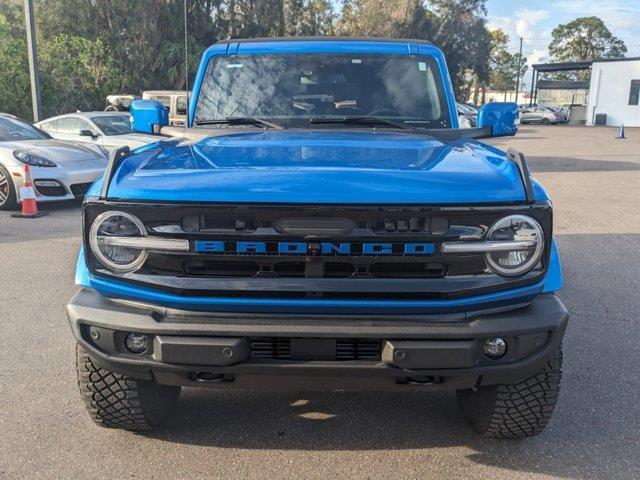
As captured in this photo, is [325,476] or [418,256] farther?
[325,476]

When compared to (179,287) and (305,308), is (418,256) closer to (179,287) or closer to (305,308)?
(305,308)

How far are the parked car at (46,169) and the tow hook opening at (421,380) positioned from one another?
7.92 m

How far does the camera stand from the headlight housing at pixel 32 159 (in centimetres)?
903

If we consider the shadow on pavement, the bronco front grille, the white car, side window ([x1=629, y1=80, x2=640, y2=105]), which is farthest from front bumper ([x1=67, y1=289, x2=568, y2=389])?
side window ([x1=629, y1=80, x2=640, y2=105])

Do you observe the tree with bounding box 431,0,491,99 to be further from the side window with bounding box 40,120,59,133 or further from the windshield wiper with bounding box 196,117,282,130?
the windshield wiper with bounding box 196,117,282,130

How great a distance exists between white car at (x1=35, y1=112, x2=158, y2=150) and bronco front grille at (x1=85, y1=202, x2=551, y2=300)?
31.2 feet

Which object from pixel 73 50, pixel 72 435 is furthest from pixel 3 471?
pixel 73 50

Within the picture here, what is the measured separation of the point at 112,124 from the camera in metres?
12.0

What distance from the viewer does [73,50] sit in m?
26.1

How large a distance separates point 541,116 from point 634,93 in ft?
19.2

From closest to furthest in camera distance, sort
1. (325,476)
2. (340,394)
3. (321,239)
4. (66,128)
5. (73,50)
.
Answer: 1. (321,239)
2. (325,476)
3. (340,394)
4. (66,128)
5. (73,50)

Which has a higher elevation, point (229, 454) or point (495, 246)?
point (495, 246)

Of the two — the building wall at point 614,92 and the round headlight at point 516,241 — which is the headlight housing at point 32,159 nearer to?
the round headlight at point 516,241

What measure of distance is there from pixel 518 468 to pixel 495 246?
3.69ft
